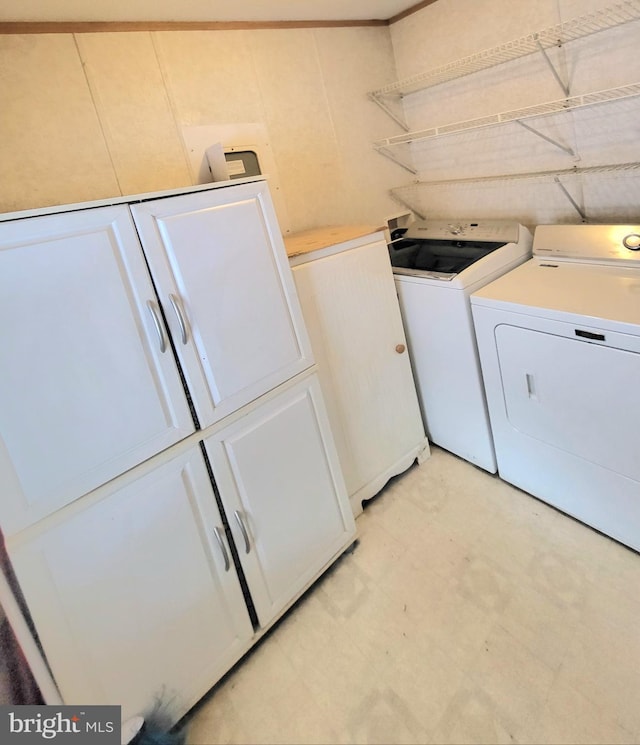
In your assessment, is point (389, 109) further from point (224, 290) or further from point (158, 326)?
point (158, 326)

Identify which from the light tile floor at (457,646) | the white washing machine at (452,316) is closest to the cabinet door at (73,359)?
the light tile floor at (457,646)

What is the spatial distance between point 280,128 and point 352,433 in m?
1.49

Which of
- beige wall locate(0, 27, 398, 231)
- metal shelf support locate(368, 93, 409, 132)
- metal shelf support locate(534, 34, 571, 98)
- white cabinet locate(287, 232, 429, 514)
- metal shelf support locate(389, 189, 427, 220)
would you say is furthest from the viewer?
metal shelf support locate(389, 189, 427, 220)

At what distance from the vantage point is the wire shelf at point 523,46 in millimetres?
1656

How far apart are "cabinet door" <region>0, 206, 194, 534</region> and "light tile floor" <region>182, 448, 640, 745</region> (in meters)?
0.92

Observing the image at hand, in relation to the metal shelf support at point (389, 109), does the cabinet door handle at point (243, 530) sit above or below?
below

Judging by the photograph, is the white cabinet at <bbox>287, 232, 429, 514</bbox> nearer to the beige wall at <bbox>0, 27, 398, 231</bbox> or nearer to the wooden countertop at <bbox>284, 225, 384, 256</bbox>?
the wooden countertop at <bbox>284, 225, 384, 256</bbox>

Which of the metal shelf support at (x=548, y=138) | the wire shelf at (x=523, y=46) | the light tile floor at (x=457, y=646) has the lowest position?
the light tile floor at (x=457, y=646)

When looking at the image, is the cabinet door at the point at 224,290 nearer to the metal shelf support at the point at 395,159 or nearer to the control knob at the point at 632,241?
the control knob at the point at 632,241

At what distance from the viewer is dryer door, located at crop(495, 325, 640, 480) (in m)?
1.45

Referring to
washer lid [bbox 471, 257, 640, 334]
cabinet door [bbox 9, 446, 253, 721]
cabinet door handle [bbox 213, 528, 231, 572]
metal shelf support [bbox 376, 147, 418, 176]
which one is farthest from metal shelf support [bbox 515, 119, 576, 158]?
cabinet door handle [bbox 213, 528, 231, 572]

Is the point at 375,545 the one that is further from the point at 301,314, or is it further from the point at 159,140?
the point at 159,140

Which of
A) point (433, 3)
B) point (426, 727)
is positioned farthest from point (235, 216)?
point (433, 3)

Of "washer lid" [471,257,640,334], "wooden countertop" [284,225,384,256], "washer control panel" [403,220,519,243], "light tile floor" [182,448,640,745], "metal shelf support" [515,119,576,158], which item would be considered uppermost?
"metal shelf support" [515,119,576,158]
